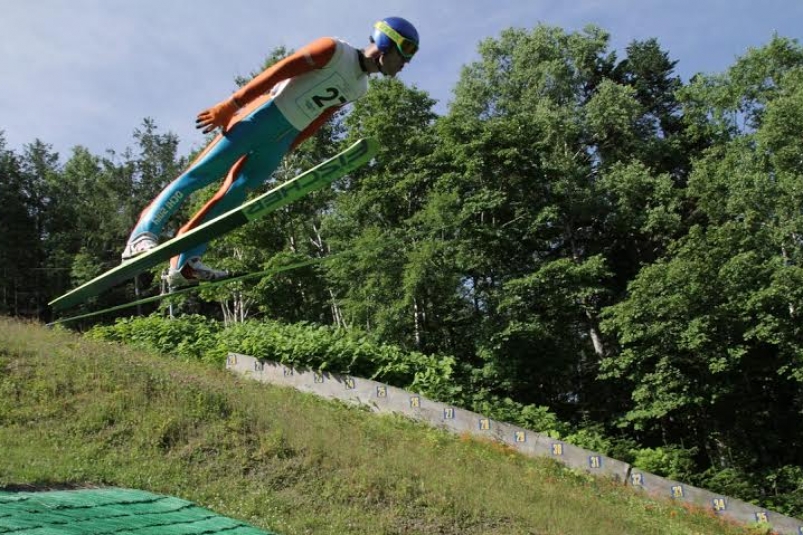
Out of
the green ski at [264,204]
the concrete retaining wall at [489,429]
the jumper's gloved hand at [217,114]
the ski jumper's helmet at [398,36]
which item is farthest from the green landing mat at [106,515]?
the concrete retaining wall at [489,429]

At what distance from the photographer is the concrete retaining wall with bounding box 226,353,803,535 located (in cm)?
1127

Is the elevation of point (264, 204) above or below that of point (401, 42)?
below

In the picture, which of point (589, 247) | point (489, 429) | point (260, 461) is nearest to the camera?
point (260, 461)

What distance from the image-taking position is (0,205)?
30562 mm

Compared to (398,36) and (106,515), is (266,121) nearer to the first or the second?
(398,36)

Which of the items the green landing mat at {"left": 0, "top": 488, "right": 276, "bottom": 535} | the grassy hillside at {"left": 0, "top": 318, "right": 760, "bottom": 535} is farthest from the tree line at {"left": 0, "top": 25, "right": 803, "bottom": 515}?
the green landing mat at {"left": 0, "top": 488, "right": 276, "bottom": 535}

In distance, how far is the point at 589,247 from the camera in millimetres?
23641

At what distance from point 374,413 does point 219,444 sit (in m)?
4.79

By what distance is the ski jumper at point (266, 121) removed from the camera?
3727 millimetres

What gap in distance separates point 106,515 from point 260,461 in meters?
2.78

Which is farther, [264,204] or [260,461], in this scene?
[260,461]

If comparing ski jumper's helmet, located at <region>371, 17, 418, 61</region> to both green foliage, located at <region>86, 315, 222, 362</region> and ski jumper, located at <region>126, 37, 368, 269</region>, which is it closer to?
ski jumper, located at <region>126, 37, 368, 269</region>

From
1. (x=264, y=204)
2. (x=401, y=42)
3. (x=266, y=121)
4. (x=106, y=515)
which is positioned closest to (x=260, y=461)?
(x=106, y=515)

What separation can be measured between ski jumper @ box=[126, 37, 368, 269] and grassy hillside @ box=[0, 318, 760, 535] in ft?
10.8
